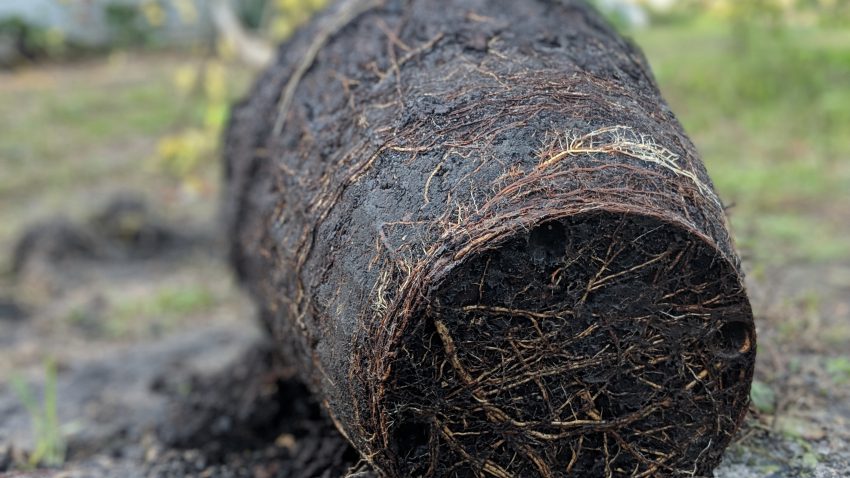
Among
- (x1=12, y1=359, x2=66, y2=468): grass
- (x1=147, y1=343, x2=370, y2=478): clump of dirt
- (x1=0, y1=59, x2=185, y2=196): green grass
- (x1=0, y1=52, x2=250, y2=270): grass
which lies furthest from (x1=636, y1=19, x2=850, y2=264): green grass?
(x1=0, y1=59, x2=185, y2=196): green grass

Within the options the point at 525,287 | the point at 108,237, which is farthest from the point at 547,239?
the point at 108,237

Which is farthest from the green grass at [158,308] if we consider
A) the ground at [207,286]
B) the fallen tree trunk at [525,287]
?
the fallen tree trunk at [525,287]

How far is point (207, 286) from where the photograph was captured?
5500 millimetres

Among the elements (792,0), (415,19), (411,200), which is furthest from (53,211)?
(792,0)

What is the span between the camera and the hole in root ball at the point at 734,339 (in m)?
2.09

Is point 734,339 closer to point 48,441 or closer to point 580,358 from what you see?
point 580,358

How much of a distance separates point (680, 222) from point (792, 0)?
673cm

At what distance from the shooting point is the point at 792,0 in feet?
25.2

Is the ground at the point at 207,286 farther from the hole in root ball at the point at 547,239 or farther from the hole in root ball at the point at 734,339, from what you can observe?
the hole in root ball at the point at 547,239

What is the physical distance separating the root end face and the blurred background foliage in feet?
6.03

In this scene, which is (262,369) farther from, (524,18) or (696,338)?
(696,338)

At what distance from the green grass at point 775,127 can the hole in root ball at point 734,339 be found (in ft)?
7.80

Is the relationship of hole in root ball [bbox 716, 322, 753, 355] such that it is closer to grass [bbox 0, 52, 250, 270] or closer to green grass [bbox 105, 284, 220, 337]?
green grass [bbox 105, 284, 220, 337]

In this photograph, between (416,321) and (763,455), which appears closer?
(416,321)
